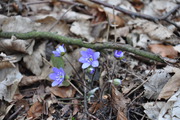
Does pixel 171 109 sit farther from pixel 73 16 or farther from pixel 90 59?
pixel 73 16

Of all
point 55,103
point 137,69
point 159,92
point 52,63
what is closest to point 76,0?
point 52,63

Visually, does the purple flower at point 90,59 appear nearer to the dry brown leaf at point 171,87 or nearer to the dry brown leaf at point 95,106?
the dry brown leaf at point 95,106

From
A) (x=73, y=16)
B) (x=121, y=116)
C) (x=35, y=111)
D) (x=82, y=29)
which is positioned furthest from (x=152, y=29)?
(x=35, y=111)

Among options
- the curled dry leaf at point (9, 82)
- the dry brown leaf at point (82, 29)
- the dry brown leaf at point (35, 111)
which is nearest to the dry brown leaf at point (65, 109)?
the dry brown leaf at point (35, 111)

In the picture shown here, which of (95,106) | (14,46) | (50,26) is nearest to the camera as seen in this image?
(95,106)

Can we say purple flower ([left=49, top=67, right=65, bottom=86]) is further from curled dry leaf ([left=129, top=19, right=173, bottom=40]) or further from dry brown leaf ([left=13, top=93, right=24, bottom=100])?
curled dry leaf ([left=129, top=19, right=173, bottom=40])
